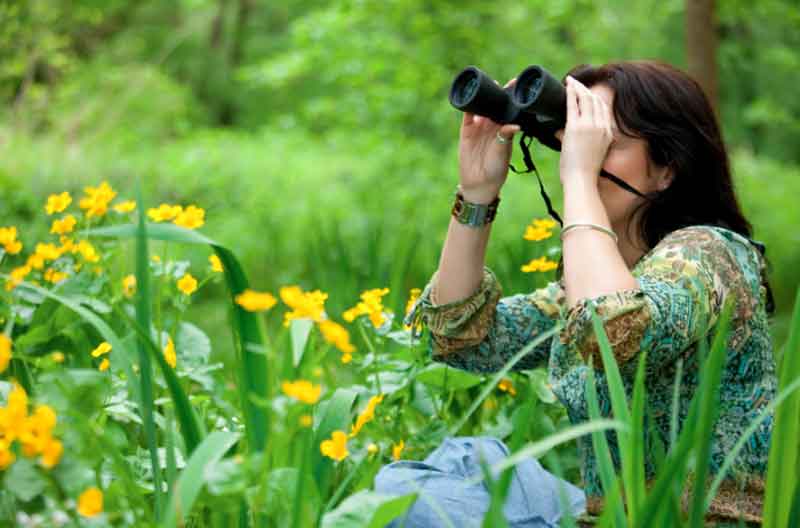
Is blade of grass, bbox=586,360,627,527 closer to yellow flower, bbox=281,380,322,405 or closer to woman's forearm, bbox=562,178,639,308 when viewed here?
woman's forearm, bbox=562,178,639,308

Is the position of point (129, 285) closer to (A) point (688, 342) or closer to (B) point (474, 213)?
(B) point (474, 213)

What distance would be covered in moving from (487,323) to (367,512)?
2.70 ft

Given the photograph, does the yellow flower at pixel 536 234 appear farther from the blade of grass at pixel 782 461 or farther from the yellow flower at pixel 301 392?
the yellow flower at pixel 301 392

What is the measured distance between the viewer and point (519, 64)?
6336mm

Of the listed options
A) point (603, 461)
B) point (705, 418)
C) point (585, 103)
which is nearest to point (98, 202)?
point (585, 103)

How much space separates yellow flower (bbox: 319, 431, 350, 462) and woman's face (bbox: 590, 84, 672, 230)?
26.2 inches

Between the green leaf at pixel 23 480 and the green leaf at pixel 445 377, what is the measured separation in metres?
0.98

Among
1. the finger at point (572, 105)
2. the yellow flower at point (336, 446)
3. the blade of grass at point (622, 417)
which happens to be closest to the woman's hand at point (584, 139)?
the finger at point (572, 105)

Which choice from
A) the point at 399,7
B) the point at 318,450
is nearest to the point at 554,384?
the point at 318,450

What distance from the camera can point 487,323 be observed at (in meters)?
1.84

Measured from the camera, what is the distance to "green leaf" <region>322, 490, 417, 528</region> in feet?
3.45

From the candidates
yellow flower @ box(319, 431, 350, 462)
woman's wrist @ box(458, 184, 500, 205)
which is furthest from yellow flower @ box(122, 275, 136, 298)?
yellow flower @ box(319, 431, 350, 462)

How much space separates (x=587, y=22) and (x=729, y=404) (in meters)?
5.76

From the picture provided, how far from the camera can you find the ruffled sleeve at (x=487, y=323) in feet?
5.96
